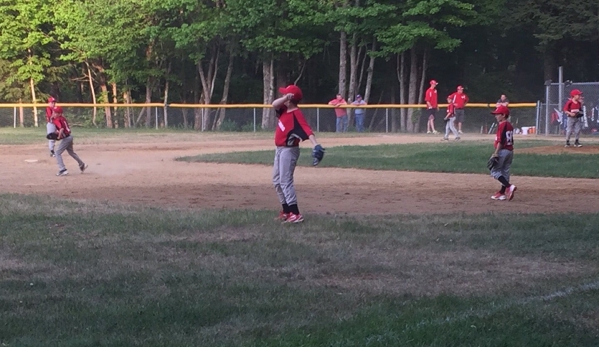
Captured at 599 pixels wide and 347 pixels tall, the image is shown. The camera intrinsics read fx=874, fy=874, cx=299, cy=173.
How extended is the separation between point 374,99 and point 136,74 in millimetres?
14808

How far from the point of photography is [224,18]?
4450cm

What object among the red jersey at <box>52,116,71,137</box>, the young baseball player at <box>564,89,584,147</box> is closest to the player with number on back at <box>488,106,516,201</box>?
the red jersey at <box>52,116,71,137</box>

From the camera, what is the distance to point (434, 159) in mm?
21188

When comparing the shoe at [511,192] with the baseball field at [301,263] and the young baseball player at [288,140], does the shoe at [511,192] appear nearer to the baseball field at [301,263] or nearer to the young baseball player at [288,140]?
the baseball field at [301,263]

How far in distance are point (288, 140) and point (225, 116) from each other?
31.8 metres

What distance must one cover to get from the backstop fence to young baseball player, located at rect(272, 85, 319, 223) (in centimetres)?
2660

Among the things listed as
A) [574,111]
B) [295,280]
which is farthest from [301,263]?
[574,111]

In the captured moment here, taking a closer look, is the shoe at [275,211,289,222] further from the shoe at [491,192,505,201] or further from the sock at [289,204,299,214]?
the shoe at [491,192,505,201]

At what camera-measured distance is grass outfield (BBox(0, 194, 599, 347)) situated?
243 inches

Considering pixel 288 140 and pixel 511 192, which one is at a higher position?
pixel 288 140

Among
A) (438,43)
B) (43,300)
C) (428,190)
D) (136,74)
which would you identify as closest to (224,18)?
(136,74)

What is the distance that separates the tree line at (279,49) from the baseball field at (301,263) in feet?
85.6

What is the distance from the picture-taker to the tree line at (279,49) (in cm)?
4416

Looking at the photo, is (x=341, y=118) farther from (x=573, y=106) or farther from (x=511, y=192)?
(x=511, y=192)
